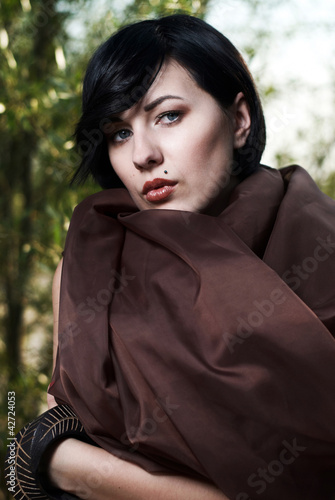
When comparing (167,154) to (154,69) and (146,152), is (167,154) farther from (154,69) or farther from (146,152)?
(154,69)

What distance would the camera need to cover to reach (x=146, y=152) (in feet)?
3.71

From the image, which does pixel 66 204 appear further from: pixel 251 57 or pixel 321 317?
pixel 321 317

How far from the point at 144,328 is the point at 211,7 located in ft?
4.15

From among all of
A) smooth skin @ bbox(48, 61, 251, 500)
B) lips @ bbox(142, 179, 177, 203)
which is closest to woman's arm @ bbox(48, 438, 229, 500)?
smooth skin @ bbox(48, 61, 251, 500)

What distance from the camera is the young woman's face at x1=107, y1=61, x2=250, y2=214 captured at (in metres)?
1.14

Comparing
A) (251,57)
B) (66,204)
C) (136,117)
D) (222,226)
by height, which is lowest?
(66,204)

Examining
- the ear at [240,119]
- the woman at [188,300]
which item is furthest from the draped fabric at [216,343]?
the ear at [240,119]

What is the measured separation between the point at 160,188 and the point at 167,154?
72mm

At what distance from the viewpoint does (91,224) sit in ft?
3.98

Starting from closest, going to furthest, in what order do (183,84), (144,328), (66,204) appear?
(144,328)
(183,84)
(66,204)

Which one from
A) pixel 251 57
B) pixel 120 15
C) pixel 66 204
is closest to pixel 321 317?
pixel 251 57

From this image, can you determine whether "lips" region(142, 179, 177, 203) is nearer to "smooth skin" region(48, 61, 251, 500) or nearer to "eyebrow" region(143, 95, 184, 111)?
"smooth skin" region(48, 61, 251, 500)

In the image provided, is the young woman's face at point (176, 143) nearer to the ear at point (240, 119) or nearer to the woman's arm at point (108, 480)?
the ear at point (240, 119)

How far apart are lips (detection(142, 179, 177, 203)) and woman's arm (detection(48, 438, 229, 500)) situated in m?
0.51
